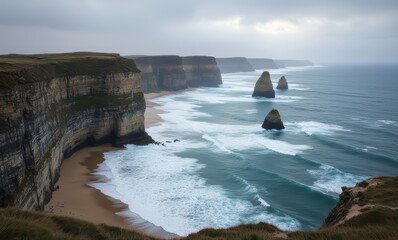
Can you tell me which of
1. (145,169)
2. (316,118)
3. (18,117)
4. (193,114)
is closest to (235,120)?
(193,114)

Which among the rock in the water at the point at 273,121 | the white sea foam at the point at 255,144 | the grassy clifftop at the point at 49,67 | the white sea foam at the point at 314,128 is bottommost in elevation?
the white sea foam at the point at 255,144

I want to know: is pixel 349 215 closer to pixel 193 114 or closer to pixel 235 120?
pixel 235 120

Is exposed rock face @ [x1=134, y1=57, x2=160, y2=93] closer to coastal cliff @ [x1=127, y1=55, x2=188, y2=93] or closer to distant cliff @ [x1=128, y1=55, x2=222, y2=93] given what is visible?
distant cliff @ [x1=128, y1=55, x2=222, y2=93]

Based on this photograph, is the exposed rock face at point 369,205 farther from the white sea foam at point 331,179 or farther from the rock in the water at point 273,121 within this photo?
the rock in the water at point 273,121

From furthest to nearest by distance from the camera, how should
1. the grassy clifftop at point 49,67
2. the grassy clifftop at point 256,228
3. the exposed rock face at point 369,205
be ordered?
the grassy clifftop at point 49,67 < the exposed rock face at point 369,205 < the grassy clifftop at point 256,228

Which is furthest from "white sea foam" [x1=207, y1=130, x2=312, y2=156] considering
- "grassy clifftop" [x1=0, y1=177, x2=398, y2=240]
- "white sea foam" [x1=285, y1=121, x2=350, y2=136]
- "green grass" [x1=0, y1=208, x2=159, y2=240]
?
"green grass" [x1=0, y1=208, x2=159, y2=240]

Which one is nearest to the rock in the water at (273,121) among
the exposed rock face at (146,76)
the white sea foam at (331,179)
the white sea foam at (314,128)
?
the white sea foam at (314,128)
